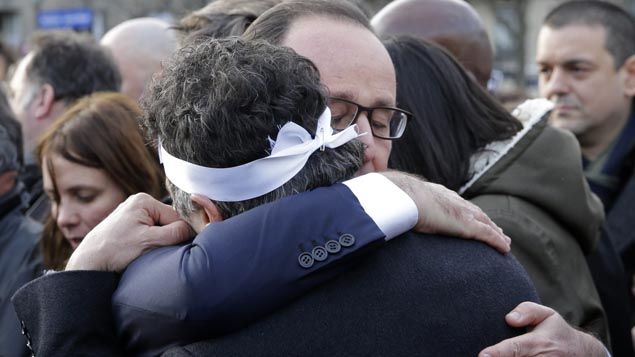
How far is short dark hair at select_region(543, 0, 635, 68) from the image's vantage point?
206 inches

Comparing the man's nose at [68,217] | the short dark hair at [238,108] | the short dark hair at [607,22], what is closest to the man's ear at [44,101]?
the man's nose at [68,217]

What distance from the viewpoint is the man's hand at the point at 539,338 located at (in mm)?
1787

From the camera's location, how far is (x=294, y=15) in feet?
7.82

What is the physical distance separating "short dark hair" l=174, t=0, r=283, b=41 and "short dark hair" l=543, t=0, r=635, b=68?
2454mm

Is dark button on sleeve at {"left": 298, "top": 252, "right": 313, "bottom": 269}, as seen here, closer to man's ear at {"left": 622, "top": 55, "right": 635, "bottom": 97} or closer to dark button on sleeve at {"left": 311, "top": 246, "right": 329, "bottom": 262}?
dark button on sleeve at {"left": 311, "top": 246, "right": 329, "bottom": 262}

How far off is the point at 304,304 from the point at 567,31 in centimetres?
397

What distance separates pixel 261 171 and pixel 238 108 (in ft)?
0.43

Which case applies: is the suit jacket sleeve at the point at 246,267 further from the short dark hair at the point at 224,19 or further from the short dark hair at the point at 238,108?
the short dark hair at the point at 224,19

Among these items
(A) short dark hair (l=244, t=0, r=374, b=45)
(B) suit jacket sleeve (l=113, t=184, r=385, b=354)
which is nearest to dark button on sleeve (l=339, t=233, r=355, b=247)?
(B) suit jacket sleeve (l=113, t=184, r=385, b=354)

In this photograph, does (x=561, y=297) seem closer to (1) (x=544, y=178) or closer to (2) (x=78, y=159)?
(1) (x=544, y=178)

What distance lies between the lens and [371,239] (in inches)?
67.5

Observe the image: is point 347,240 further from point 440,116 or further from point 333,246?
point 440,116

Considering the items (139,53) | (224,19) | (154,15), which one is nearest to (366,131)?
(224,19)

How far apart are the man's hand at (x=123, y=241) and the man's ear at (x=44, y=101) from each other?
Answer: 3061mm
